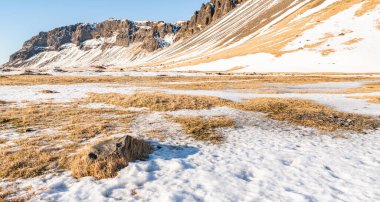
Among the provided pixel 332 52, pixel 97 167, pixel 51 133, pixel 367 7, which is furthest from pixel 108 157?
pixel 367 7

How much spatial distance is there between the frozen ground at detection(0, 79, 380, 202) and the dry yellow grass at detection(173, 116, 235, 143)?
64 cm

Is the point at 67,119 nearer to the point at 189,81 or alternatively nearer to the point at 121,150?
the point at 121,150

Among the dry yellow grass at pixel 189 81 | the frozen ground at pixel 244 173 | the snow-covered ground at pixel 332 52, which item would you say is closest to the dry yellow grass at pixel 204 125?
the frozen ground at pixel 244 173

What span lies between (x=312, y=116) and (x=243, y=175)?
43.2ft

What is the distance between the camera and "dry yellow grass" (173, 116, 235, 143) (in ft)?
54.5

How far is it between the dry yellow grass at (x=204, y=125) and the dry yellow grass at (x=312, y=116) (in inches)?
174

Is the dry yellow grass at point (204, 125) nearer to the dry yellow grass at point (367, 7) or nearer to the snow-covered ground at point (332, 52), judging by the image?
the snow-covered ground at point (332, 52)

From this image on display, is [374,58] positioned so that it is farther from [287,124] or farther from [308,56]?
[287,124]

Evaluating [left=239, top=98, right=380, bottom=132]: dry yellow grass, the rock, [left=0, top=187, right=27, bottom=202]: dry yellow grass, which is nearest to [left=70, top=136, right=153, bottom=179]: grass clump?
the rock

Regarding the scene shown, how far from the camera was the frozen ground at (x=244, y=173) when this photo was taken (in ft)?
31.6

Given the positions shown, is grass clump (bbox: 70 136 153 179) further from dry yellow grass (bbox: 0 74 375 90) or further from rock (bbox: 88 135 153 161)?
dry yellow grass (bbox: 0 74 375 90)

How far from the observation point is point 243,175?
11.5 m

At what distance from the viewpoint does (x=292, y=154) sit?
45.6 feet

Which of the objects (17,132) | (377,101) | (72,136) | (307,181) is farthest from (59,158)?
(377,101)
